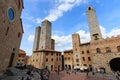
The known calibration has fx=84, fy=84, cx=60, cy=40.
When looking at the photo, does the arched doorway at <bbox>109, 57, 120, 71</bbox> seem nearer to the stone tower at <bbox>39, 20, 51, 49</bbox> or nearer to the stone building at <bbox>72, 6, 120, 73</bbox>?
the stone building at <bbox>72, 6, 120, 73</bbox>

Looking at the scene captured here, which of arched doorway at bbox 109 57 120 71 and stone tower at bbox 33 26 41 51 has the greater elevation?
stone tower at bbox 33 26 41 51

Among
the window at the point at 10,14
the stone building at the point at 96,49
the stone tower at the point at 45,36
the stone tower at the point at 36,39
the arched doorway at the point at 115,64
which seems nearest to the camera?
the window at the point at 10,14

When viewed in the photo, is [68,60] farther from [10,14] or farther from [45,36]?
[10,14]

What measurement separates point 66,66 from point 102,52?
2275 centimetres

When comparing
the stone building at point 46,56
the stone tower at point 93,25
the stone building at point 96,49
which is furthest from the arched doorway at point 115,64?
the stone building at point 46,56

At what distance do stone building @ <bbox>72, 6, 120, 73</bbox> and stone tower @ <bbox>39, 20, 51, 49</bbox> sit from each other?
16388mm

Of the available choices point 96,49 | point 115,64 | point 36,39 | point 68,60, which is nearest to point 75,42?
point 68,60

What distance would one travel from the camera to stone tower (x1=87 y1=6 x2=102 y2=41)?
33797 millimetres

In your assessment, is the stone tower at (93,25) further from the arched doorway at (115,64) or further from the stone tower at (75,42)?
the arched doorway at (115,64)

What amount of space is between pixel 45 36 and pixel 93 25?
2623cm

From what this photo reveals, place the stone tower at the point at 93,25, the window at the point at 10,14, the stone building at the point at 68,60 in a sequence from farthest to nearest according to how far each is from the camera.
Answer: the stone building at the point at 68,60 < the stone tower at the point at 93,25 < the window at the point at 10,14

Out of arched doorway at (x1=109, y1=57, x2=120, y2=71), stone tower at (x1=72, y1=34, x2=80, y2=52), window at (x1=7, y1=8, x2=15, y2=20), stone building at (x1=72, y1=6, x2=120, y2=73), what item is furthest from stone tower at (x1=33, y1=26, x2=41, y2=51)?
arched doorway at (x1=109, y1=57, x2=120, y2=71)

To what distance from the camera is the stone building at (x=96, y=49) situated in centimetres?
2627

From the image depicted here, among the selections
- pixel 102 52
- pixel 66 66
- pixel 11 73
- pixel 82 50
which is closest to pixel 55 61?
pixel 66 66
